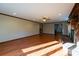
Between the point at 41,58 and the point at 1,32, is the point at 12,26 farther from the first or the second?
the point at 41,58

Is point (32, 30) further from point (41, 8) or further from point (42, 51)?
point (41, 8)

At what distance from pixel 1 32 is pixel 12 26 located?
1143 millimetres

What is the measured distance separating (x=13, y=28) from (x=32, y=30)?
11.0 feet

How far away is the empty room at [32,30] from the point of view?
16.1ft

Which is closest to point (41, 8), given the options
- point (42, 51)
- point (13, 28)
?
point (42, 51)

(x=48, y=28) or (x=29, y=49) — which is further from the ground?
(x=48, y=28)

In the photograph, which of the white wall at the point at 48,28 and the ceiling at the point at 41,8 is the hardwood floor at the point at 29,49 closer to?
the ceiling at the point at 41,8

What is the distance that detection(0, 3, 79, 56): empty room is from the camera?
492 centimetres

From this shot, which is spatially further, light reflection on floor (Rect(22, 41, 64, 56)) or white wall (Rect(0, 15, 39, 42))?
white wall (Rect(0, 15, 39, 42))

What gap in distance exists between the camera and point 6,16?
23.5 ft

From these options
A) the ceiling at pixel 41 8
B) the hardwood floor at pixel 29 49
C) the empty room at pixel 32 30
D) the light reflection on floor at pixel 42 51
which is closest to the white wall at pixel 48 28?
the empty room at pixel 32 30

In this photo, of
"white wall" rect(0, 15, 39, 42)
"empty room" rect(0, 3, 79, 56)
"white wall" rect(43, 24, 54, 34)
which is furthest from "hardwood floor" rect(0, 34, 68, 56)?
"white wall" rect(43, 24, 54, 34)

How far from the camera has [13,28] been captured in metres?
7.95

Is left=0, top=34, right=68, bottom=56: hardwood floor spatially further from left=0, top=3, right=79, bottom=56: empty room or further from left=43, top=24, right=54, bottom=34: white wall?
left=43, top=24, right=54, bottom=34: white wall
